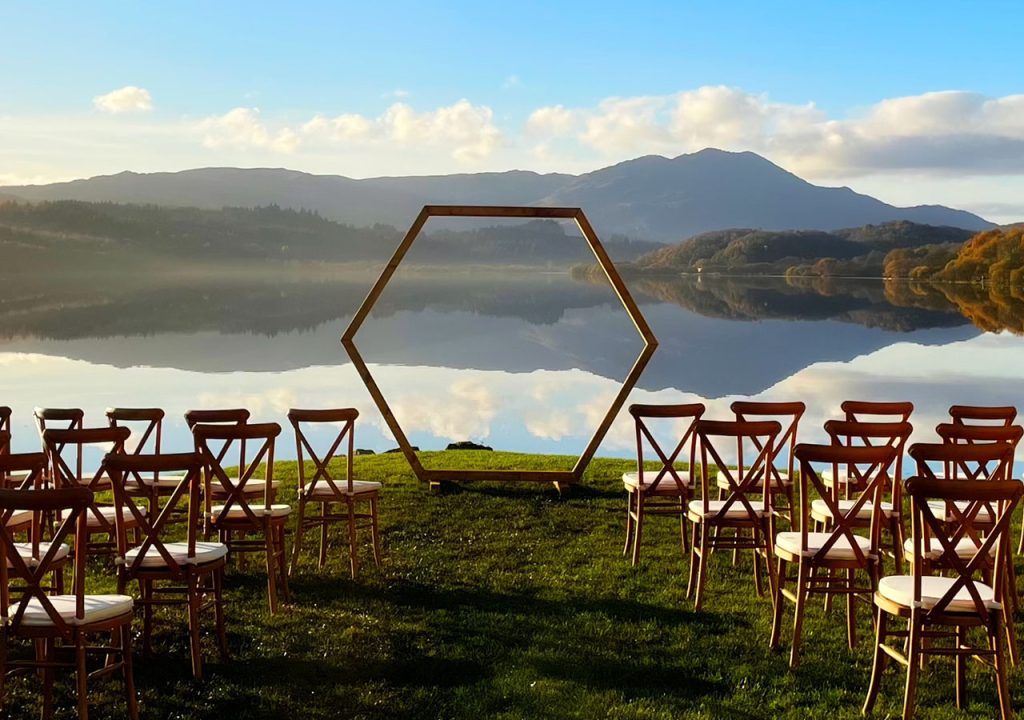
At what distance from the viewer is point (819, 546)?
264 inches

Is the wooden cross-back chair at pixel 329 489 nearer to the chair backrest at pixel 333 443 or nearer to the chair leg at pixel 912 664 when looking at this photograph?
the chair backrest at pixel 333 443

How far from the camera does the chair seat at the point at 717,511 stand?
25.9 ft

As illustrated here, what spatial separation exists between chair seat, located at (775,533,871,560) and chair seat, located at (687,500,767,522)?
2.92 ft

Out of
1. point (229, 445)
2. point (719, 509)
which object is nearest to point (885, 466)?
point (719, 509)

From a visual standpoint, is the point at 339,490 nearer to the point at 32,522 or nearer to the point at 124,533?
the point at 124,533

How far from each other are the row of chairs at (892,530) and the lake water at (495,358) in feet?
14.6

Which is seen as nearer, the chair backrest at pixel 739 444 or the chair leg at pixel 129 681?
the chair leg at pixel 129 681

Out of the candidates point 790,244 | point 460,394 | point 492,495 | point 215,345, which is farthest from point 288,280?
point 492,495

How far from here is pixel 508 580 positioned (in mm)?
8508

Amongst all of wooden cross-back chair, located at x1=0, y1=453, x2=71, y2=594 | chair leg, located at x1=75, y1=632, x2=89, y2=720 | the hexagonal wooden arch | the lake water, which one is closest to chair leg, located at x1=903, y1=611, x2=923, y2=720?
chair leg, located at x1=75, y1=632, x2=89, y2=720

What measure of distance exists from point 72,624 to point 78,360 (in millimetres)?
50769

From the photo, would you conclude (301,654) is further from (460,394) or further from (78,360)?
(78,360)

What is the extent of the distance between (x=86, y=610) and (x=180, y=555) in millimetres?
959

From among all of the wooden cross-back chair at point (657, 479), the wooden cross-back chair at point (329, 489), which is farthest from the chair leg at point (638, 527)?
the wooden cross-back chair at point (329, 489)
